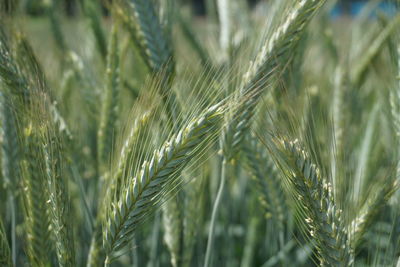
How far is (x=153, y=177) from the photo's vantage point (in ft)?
2.34

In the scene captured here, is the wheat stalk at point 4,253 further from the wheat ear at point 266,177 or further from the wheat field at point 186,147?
the wheat ear at point 266,177

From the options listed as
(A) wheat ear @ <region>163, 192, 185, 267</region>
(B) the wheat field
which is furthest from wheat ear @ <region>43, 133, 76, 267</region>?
(A) wheat ear @ <region>163, 192, 185, 267</region>

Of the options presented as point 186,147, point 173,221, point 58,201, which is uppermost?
point 186,147

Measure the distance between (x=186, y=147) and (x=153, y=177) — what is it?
0.07 metres

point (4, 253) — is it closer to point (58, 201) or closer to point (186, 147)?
point (58, 201)

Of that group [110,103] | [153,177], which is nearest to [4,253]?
[153,177]

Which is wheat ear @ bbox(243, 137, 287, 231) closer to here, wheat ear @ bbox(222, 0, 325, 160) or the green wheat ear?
wheat ear @ bbox(222, 0, 325, 160)

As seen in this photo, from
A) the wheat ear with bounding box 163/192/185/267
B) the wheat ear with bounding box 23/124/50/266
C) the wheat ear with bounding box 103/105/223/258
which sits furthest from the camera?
the wheat ear with bounding box 163/192/185/267

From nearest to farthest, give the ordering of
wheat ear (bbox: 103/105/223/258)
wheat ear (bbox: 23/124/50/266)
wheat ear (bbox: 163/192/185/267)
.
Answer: wheat ear (bbox: 103/105/223/258) → wheat ear (bbox: 23/124/50/266) → wheat ear (bbox: 163/192/185/267)

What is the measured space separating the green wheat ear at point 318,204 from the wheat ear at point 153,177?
13 cm


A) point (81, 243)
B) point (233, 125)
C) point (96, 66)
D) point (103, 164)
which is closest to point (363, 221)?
point (233, 125)

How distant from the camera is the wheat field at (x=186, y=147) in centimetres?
73

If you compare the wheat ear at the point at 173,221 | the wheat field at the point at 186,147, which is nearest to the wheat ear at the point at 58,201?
the wheat field at the point at 186,147

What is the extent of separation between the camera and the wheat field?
0.73 metres
